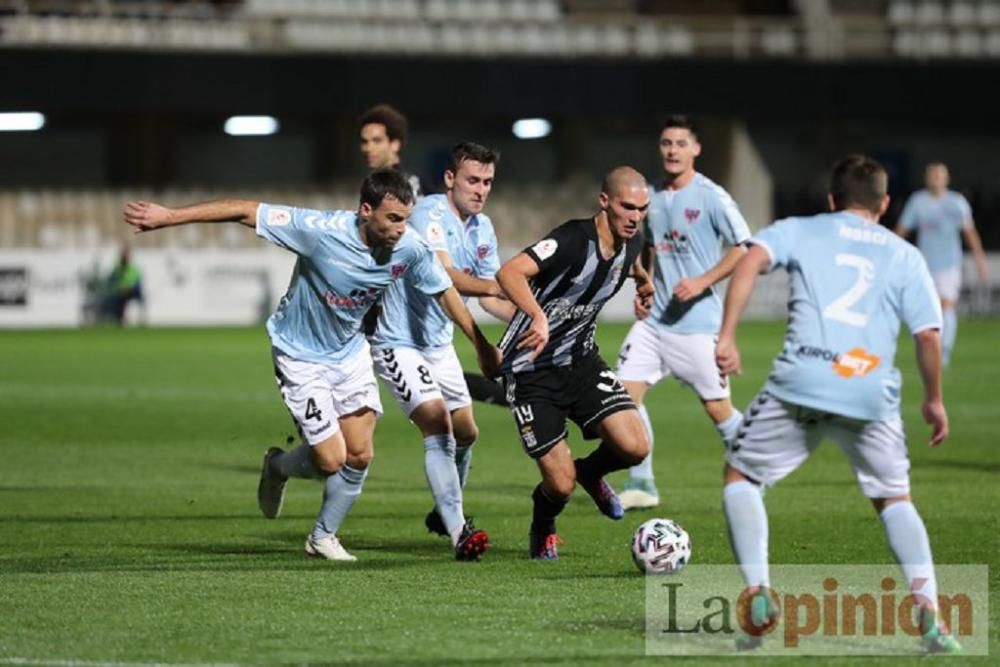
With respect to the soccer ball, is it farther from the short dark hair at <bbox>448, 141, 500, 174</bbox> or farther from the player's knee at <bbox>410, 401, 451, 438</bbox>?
the short dark hair at <bbox>448, 141, 500, 174</bbox>

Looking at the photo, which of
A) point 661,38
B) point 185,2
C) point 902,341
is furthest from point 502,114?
point 902,341

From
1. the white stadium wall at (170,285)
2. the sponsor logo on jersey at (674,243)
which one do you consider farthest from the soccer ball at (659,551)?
the white stadium wall at (170,285)

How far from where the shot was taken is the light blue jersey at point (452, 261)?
10500 mm

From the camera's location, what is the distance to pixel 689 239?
12273 millimetres

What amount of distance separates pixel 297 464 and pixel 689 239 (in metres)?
3.11

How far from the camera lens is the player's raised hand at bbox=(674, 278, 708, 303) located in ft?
35.6

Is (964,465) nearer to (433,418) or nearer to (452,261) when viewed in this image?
(452,261)


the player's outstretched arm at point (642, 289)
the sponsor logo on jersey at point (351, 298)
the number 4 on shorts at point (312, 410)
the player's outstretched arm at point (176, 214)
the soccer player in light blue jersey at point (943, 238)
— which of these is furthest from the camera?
the soccer player in light blue jersey at point (943, 238)

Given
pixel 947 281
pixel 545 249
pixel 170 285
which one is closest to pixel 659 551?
pixel 545 249

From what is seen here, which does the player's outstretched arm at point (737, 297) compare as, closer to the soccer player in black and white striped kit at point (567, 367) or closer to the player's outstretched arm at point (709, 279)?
the soccer player in black and white striped kit at point (567, 367)

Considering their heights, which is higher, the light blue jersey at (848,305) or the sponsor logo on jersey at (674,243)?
the sponsor logo on jersey at (674,243)

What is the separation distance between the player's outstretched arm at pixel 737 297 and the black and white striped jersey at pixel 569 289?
233cm

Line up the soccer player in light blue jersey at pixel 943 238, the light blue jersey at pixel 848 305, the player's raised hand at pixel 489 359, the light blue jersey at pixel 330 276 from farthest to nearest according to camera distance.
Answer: the soccer player in light blue jersey at pixel 943 238 < the light blue jersey at pixel 330 276 < the player's raised hand at pixel 489 359 < the light blue jersey at pixel 848 305

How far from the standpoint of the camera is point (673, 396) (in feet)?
73.3
